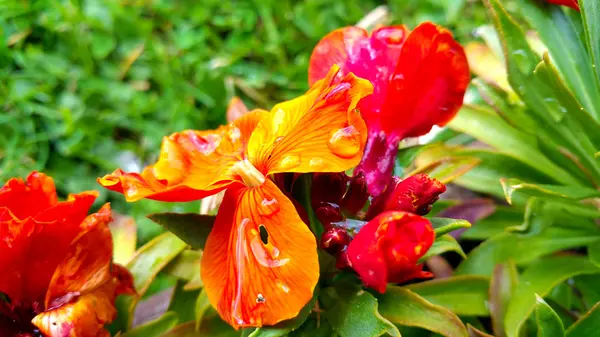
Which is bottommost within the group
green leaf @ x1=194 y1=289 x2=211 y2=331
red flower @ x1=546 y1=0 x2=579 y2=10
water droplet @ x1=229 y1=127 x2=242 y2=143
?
green leaf @ x1=194 y1=289 x2=211 y2=331

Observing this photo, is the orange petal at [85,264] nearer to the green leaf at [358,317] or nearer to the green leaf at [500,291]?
the green leaf at [358,317]

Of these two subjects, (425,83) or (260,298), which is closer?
(260,298)

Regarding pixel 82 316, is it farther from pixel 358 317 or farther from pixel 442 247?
pixel 442 247

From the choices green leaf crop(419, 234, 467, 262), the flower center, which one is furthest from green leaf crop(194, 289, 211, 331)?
green leaf crop(419, 234, 467, 262)

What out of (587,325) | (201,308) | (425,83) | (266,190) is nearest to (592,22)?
(425,83)

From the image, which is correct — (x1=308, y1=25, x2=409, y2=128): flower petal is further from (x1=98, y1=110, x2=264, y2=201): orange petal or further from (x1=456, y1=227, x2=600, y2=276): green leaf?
(x1=456, y1=227, x2=600, y2=276): green leaf

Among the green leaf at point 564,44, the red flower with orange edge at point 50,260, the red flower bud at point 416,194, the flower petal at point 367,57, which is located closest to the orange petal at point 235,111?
the flower petal at point 367,57
